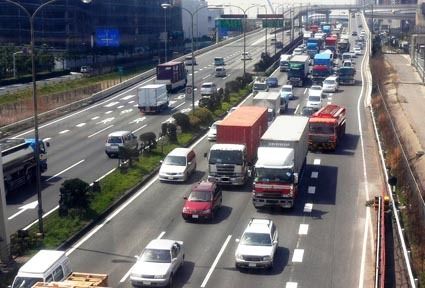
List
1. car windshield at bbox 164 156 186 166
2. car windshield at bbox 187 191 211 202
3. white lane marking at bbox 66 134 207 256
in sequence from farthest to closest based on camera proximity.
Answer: car windshield at bbox 164 156 186 166, car windshield at bbox 187 191 211 202, white lane marking at bbox 66 134 207 256

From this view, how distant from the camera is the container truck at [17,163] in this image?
32544 millimetres

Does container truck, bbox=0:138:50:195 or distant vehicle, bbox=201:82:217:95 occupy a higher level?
distant vehicle, bbox=201:82:217:95

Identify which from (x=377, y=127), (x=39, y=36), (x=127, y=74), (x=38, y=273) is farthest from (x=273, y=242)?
(x=39, y=36)

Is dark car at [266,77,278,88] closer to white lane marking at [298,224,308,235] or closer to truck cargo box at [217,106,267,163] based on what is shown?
truck cargo box at [217,106,267,163]

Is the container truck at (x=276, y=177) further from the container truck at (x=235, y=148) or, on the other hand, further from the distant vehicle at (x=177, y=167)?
the distant vehicle at (x=177, y=167)

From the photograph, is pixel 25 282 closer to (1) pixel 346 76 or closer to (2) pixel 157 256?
(2) pixel 157 256

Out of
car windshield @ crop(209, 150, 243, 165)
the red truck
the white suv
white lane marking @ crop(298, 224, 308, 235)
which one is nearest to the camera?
the white suv

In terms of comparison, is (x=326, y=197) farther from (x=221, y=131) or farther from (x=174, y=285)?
(x=174, y=285)

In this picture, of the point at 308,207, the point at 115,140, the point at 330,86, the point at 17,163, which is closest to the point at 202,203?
the point at 308,207

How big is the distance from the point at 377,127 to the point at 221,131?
16.3m

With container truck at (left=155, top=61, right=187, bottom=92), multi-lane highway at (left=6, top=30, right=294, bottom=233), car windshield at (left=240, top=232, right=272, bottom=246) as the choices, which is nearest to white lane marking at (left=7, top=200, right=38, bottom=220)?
multi-lane highway at (left=6, top=30, right=294, bottom=233)

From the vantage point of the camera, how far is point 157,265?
22297 millimetres

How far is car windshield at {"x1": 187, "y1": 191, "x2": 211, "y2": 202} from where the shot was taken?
29.3 meters

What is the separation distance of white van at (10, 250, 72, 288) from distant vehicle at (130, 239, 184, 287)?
1.97m
